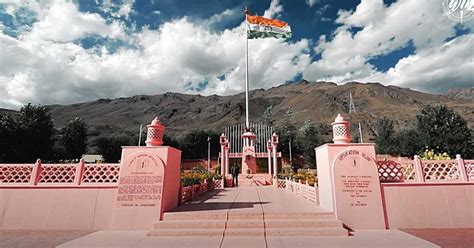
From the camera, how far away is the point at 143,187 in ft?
18.0

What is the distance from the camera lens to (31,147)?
960 inches

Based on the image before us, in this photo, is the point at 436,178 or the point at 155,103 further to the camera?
the point at 155,103

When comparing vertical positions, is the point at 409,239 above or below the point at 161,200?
below

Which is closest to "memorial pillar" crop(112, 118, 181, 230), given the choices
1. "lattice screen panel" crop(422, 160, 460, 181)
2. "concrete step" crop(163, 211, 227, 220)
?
"concrete step" crop(163, 211, 227, 220)

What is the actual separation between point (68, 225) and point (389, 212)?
7620 millimetres

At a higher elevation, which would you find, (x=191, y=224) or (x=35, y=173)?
(x=35, y=173)

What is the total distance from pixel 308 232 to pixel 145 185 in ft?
12.4

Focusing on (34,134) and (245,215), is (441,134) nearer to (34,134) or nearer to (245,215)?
(245,215)

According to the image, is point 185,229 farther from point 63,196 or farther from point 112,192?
point 63,196

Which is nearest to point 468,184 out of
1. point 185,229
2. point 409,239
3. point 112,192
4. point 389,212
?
point 389,212

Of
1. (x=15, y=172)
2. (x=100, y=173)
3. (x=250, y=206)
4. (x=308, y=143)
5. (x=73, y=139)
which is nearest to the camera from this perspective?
(x=100, y=173)

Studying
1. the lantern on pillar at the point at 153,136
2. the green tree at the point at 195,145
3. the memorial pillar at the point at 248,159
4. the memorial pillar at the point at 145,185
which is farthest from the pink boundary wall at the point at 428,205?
the green tree at the point at 195,145

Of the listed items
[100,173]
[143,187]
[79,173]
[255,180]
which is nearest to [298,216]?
[143,187]

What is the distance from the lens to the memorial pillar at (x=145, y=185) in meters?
5.34
